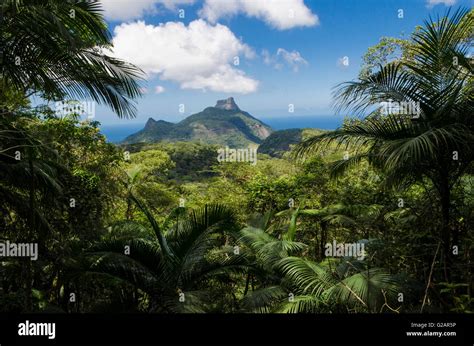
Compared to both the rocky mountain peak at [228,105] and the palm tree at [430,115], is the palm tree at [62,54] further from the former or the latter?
the rocky mountain peak at [228,105]

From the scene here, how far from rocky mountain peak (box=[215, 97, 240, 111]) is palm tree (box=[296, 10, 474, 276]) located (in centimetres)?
13869

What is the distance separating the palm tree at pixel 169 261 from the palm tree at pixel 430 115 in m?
1.58

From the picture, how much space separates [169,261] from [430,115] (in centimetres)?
343

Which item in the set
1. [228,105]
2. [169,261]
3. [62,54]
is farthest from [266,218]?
[228,105]

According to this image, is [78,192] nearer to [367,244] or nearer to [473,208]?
[367,244]

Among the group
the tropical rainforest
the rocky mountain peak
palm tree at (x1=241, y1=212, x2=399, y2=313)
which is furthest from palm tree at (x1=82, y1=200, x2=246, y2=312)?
the rocky mountain peak

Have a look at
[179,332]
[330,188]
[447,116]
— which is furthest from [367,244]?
[330,188]

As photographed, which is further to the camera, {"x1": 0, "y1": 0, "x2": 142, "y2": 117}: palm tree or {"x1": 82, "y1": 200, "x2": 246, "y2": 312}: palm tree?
{"x1": 82, "y1": 200, "x2": 246, "y2": 312}: palm tree

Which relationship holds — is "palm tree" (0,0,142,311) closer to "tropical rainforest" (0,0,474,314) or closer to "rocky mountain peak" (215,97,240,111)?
"tropical rainforest" (0,0,474,314)

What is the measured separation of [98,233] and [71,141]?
2468mm

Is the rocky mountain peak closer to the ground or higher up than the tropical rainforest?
higher up

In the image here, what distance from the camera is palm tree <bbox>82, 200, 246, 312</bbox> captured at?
4574mm

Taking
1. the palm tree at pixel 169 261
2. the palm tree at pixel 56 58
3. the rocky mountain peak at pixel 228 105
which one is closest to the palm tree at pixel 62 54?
the palm tree at pixel 56 58

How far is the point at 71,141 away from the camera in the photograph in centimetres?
830
